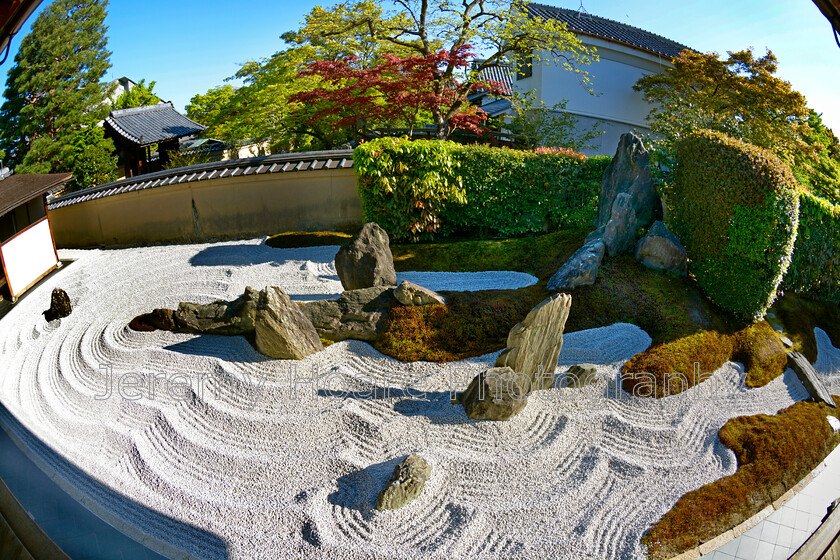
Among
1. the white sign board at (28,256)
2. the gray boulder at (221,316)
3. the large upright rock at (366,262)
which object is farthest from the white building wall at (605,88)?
the white sign board at (28,256)

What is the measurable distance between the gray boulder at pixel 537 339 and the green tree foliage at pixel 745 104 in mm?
10000

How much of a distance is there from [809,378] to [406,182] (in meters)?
6.71

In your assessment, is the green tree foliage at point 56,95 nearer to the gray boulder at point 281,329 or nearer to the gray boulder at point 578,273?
the gray boulder at point 281,329

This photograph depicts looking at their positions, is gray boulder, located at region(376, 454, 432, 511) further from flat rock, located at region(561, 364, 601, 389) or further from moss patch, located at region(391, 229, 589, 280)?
moss patch, located at region(391, 229, 589, 280)

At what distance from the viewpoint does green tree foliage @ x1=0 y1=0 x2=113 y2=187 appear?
19.7 m

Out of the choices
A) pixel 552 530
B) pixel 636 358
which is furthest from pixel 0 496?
pixel 636 358

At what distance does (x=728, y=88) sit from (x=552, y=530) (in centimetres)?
1545

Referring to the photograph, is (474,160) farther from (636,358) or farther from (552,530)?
(552,530)

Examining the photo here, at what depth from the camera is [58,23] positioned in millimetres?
20922

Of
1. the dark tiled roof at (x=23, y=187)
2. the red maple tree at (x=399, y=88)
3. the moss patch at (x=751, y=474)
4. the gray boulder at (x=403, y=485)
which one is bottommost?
the moss patch at (x=751, y=474)

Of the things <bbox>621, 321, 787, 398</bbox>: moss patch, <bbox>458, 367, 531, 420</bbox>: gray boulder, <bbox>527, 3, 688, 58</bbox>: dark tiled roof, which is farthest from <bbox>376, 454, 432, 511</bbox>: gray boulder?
<bbox>527, 3, 688, 58</bbox>: dark tiled roof

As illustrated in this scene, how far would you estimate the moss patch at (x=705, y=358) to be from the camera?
6.04 meters

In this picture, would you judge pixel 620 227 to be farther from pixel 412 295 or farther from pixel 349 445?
pixel 349 445

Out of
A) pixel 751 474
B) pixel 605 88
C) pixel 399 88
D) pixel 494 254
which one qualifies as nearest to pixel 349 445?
pixel 751 474
